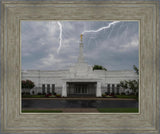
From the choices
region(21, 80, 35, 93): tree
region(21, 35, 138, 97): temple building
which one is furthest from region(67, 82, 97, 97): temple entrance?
region(21, 80, 35, 93): tree

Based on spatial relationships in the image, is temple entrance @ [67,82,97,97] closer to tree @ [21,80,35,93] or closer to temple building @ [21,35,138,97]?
temple building @ [21,35,138,97]

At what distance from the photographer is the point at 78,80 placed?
2525 cm

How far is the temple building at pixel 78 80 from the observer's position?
2538cm

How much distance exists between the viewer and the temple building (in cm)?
2538

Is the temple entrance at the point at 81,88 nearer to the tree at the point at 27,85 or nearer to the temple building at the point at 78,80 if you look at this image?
the temple building at the point at 78,80

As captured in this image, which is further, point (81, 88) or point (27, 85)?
point (81, 88)

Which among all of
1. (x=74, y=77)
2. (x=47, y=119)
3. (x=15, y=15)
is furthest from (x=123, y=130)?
(x=74, y=77)

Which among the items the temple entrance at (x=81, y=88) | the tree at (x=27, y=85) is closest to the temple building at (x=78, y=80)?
the temple entrance at (x=81, y=88)

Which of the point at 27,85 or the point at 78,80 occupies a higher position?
the point at 78,80

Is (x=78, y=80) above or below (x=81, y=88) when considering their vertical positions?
Answer: above

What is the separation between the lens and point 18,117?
5.62 m

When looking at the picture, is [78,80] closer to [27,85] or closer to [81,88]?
[81,88]

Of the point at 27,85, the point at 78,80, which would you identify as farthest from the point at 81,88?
the point at 27,85

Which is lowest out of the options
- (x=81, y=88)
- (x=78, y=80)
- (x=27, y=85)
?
(x=81, y=88)
